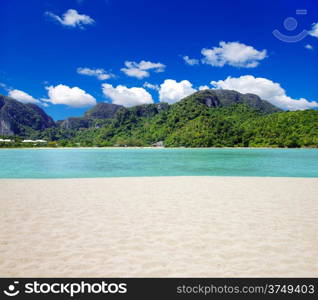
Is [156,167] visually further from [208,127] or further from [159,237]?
[208,127]

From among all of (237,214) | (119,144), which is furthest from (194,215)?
(119,144)

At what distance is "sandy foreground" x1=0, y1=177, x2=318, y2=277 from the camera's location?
10.9 feet

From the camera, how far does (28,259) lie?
11.8 ft

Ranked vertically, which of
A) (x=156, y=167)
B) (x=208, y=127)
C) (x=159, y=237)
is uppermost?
(x=208, y=127)

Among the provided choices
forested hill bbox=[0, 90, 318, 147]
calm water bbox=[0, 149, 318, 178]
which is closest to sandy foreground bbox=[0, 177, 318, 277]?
calm water bbox=[0, 149, 318, 178]

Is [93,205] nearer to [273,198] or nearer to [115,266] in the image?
[115,266]

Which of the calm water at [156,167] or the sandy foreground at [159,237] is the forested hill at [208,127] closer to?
the calm water at [156,167]

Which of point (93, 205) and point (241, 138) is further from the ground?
point (241, 138)

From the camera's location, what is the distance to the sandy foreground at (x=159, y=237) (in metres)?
3.33

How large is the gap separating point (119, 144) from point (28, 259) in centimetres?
11527

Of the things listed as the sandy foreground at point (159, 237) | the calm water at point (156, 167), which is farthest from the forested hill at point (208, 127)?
the sandy foreground at point (159, 237)

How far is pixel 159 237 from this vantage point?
4562 mm

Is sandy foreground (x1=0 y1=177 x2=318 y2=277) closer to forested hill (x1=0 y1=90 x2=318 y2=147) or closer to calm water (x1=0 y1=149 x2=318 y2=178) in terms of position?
calm water (x1=0 y1=149 x2=318 y2=178)

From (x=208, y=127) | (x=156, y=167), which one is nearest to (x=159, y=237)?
(x=156, y=167)
